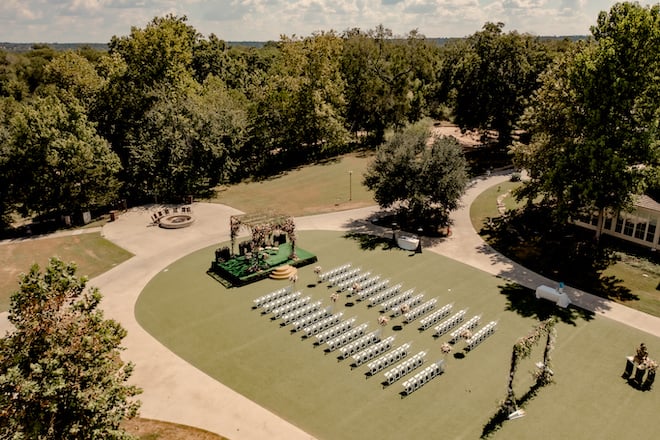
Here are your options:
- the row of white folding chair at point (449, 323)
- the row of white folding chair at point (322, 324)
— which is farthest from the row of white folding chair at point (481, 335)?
the row of white folding chair at point (322, 324)

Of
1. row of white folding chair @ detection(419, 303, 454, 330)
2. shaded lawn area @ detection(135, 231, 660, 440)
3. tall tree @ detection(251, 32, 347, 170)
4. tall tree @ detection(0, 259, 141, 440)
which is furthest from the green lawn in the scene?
tall tree @ detection(0, 259, 141, 440)

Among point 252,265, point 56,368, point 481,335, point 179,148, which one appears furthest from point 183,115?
point 56,368

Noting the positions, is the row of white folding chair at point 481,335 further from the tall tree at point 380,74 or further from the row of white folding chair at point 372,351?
the tall tree at point 380,74

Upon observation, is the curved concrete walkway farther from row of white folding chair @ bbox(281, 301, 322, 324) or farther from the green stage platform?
row of white folding chair @ bbox(281, 301, 322, 324)

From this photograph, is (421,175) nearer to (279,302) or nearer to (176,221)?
(279,302)

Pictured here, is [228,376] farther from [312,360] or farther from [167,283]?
[167,283]

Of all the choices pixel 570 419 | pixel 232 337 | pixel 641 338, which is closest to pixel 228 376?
pixel 232 337
